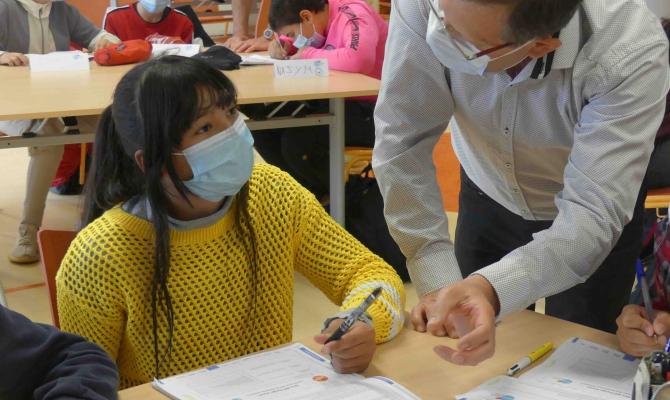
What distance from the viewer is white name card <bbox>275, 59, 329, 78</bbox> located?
9.42ft

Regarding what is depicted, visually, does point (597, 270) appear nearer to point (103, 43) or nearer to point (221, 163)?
point (221, 163)

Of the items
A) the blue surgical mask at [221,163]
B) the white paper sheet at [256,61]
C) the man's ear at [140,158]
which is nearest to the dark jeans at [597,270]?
the blue surgical mask at [221,163]

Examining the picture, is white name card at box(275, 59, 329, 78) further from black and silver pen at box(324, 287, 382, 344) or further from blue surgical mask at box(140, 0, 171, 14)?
black and silver pen at box(324, 287, 382, 344)

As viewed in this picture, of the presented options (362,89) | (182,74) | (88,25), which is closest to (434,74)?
(182,74)

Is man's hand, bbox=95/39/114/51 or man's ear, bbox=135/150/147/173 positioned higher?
man's ear, bbox=135/150/147/173

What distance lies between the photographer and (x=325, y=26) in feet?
11.1

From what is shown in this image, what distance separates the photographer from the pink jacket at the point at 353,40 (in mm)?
3055

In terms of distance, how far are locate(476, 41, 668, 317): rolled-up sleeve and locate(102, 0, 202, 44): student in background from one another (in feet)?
10.2

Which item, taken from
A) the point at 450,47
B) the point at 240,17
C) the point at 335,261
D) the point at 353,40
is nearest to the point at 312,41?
the point at 353,40

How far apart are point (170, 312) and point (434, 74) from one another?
0.65 m

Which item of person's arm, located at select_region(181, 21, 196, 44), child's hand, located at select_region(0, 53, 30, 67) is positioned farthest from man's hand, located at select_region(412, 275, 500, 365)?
person's arm, located at select_region(181, 21, 196, 44)

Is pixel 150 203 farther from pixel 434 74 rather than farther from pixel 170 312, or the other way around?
pixel 434 74

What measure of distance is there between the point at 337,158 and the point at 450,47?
1.77m

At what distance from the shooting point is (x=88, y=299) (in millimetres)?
1195
